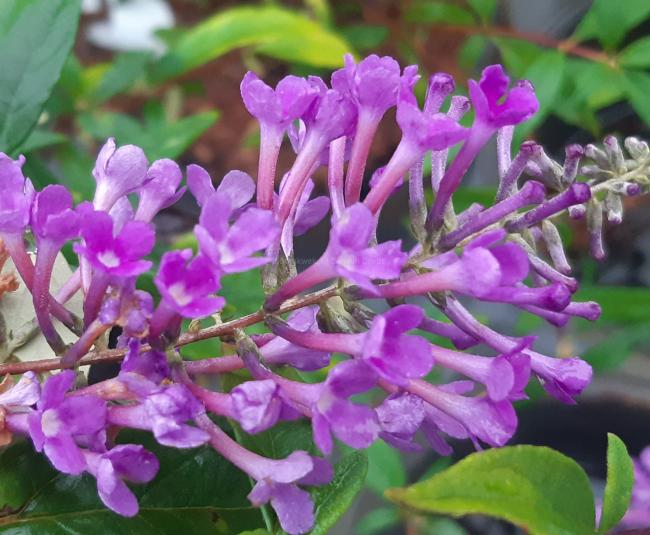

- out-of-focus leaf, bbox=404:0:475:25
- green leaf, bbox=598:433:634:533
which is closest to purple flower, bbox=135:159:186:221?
green leaf, bbox=598:433:634:533

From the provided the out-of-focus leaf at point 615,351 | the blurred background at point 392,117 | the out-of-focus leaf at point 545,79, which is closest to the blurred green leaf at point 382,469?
the blurred background at point 392,117

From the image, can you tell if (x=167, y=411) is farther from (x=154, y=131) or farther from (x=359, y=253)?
(x=154, y=131)

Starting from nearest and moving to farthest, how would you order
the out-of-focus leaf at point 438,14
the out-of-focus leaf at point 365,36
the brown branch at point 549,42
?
the brown branch at point 549,42 → the out-of-focus leaf at point 438,14 → the out-of-focus leaf at point 365,36

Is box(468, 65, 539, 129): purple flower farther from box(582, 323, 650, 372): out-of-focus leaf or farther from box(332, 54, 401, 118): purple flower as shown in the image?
box(582, 323, 650, 372): out-of-focus leaf

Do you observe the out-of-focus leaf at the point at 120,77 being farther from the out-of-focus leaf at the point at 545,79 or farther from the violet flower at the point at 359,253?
the violet flower at the point at 359,253

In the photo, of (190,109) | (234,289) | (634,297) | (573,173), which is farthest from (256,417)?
(190,109)
